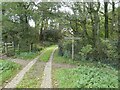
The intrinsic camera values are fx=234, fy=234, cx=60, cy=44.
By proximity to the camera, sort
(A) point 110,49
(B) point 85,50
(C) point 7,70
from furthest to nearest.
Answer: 1. (B) point 85,50
2. (A) point 110,49
3. (C) point 7,70

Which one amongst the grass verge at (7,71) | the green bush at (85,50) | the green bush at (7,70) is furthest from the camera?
the green bush at (85,50)

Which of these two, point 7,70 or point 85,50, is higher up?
point 85,50

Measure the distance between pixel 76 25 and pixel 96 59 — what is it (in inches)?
176

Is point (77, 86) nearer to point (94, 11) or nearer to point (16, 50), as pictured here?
point (94, 11)

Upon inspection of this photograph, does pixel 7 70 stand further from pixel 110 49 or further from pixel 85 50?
pixel 110 49

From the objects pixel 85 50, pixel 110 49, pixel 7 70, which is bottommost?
pixel 7 70

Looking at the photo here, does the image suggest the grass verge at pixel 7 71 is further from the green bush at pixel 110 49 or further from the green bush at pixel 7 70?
the green bush at pixel 110 49

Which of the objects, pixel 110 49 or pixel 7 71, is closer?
pixel 7 71

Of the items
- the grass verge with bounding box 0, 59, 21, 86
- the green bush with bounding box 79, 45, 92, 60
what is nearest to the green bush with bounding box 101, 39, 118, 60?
the green bush with bounding box 79, 45, 92, 60

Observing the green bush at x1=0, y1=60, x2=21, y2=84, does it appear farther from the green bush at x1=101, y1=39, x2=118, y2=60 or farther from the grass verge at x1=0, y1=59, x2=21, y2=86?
the green bush at x1=101, y1=39, x2=118, y2=60

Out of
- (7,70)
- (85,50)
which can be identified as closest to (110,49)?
(85,50)

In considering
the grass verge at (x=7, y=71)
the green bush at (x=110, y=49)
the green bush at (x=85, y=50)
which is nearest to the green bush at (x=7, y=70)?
the grass verge at (x=7, y=71)

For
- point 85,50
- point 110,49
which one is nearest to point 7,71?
point 85,50

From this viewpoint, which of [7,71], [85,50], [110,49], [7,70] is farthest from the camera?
[85,50]
